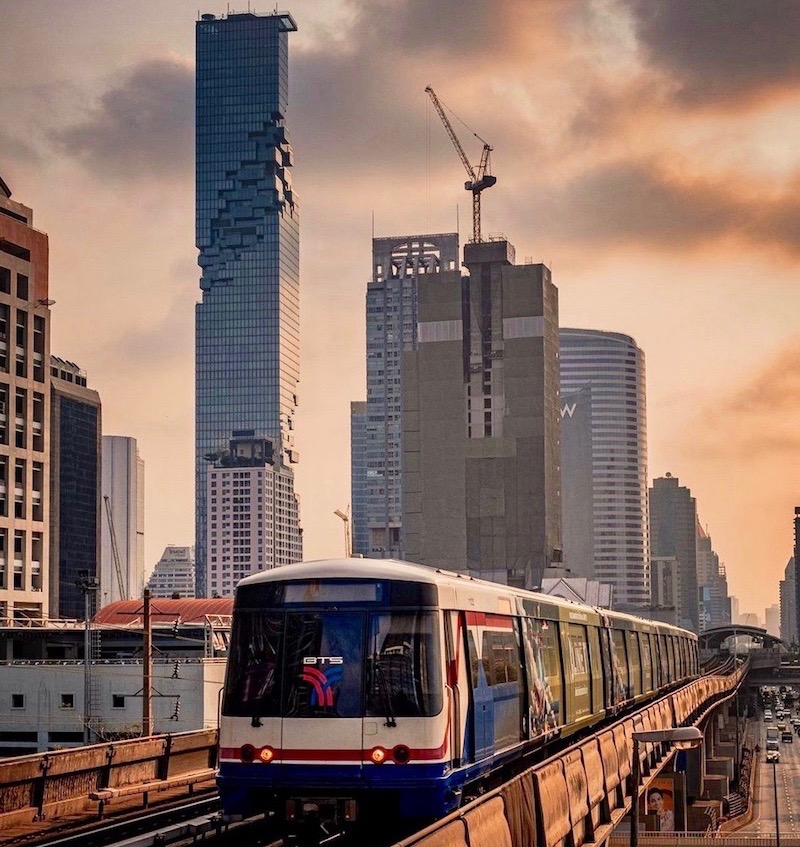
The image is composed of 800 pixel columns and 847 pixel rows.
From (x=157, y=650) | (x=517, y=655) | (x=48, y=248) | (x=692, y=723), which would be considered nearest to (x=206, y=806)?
(x=517, y=655)

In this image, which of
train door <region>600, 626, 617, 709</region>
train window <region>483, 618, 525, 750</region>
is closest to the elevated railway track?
train window <region>483, 618, 525, 750</region>

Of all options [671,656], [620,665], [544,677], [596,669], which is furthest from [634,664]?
[671,656]

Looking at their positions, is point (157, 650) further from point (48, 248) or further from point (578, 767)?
point (578, 767)

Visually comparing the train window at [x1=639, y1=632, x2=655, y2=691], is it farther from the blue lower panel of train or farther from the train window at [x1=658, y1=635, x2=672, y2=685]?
the blue lower panel of train

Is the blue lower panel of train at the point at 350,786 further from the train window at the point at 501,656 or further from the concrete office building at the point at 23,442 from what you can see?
the concrete office building at the point at 23,442

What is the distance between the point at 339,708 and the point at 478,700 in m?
2.86

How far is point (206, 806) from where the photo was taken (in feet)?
89.0

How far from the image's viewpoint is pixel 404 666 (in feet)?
65.2

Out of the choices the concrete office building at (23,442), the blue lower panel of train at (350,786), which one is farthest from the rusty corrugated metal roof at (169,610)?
the blue lower panel of train at (350,786)

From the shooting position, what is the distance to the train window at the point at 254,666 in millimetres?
20125

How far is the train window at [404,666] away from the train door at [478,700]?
162cm

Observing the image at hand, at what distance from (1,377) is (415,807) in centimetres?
10765

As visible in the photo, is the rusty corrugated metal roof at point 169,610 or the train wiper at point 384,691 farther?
the rusty corrugated metal roof at point 169,610

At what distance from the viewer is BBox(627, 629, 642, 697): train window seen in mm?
45938
